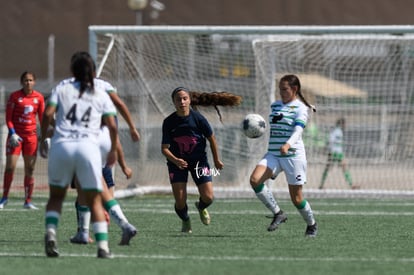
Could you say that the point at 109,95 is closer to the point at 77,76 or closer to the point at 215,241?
the point at 77,76

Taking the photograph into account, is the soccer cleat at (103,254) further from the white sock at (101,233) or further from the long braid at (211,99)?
the long braid at (211,99)

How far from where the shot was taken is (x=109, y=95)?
10.9 m

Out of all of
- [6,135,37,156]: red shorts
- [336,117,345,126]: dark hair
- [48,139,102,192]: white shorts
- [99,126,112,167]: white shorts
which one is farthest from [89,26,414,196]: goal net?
[48,139,102,192]: white shorts

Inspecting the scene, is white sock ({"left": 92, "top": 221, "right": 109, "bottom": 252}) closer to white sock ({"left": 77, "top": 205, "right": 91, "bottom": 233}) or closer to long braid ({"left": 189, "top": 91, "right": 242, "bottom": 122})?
white sock ({"left": 77, "top": 205, "right": 91, "bottom": 233})

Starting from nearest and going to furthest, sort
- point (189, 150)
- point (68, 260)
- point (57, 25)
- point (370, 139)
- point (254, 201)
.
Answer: point (68, 260) → point (189, 150) → point (254, 201) → point (370, 139) → point (57, 25)

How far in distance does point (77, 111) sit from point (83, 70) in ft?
1.34

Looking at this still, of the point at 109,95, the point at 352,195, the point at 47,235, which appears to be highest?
the point at 109,95

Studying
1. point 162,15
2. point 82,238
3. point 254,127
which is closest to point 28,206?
point 254,127

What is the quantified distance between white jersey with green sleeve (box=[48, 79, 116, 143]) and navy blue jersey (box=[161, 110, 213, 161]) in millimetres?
3267

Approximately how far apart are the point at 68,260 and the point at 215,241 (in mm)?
2489

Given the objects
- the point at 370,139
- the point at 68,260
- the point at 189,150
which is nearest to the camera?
the point at 68,260

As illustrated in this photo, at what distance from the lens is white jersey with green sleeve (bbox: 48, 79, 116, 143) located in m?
10.0

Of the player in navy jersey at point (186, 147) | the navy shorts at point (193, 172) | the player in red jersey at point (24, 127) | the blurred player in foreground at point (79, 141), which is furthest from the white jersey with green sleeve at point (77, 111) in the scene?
the player in red jersey at point (24, 127)

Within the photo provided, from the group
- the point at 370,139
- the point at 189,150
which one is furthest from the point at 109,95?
the point at 370,139
